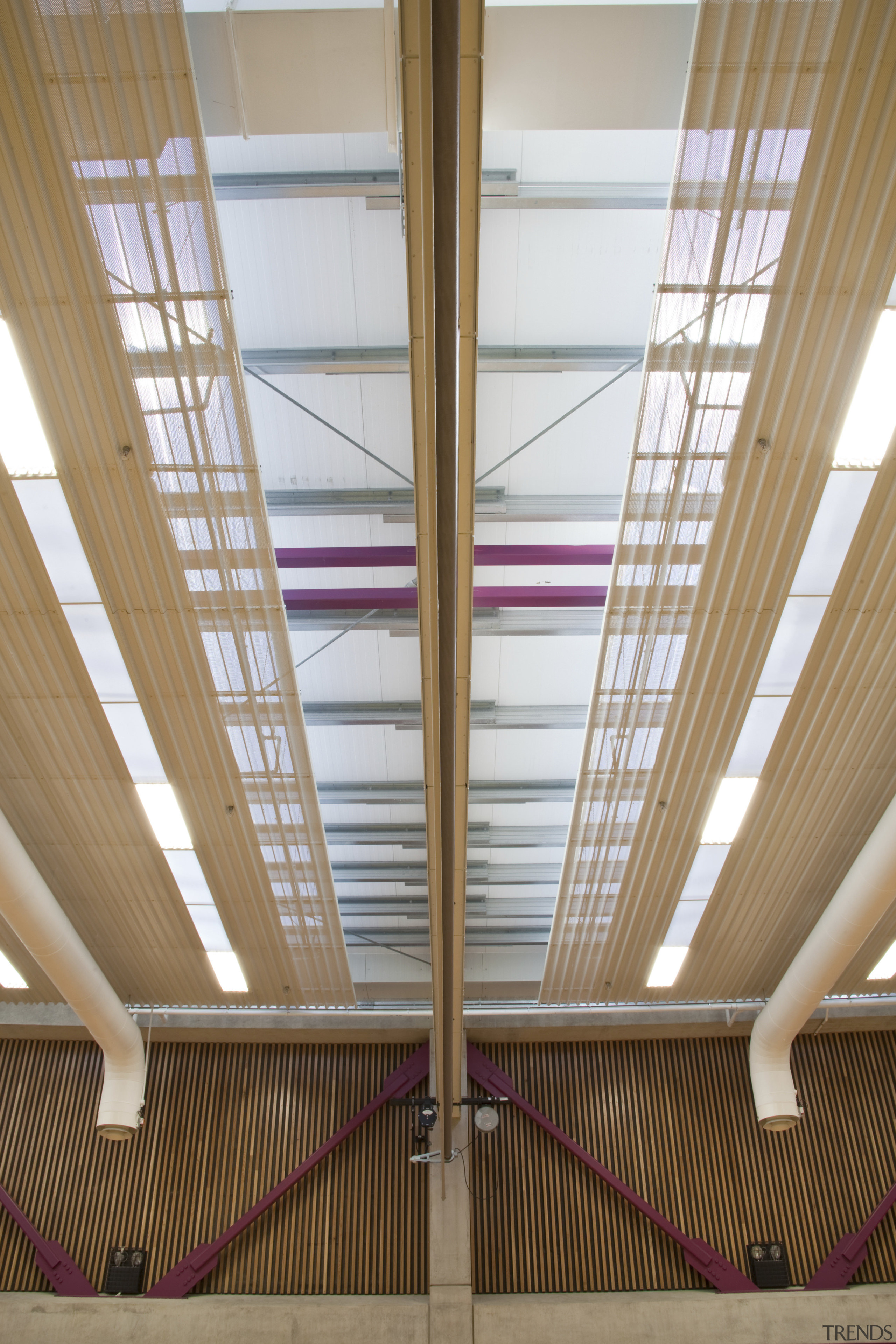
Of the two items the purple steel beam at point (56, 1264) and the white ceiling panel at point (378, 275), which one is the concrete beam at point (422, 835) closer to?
the white ceiling panel at point (378, 275)

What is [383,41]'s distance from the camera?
27.7 ft

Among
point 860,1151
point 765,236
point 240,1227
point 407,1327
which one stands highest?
point 765,236

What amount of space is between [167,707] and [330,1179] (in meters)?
13.0

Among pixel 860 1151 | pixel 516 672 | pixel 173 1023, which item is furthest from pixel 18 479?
pixel 860 1151

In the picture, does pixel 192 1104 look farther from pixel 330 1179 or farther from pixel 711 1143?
pixel 711 1143

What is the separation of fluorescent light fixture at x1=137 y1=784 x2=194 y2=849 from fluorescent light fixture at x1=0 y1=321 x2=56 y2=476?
19.8 feet

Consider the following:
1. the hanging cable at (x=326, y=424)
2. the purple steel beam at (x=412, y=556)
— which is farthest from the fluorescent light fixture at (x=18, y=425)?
the purple steel beam at (x=412, y=556)

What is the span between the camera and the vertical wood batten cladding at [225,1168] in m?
19.2

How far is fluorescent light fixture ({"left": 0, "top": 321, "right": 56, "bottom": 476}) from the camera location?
959cm

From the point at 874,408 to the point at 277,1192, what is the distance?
19.5 metres

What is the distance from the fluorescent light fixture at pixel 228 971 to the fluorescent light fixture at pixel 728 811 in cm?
1011

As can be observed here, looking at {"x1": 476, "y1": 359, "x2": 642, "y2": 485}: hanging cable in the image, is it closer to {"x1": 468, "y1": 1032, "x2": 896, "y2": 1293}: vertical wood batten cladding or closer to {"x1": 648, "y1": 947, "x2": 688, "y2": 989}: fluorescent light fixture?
{"x1": 648, "y1": 947, "x2": 688, "y2": 989}: fluorescent light fixture

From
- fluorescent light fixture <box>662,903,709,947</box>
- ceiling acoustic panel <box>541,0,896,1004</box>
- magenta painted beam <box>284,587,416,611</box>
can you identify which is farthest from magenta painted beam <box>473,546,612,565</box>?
fluorescent light fixture <box>662,903,709,947</box>

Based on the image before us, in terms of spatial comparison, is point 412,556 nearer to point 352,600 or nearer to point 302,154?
point 352,600
